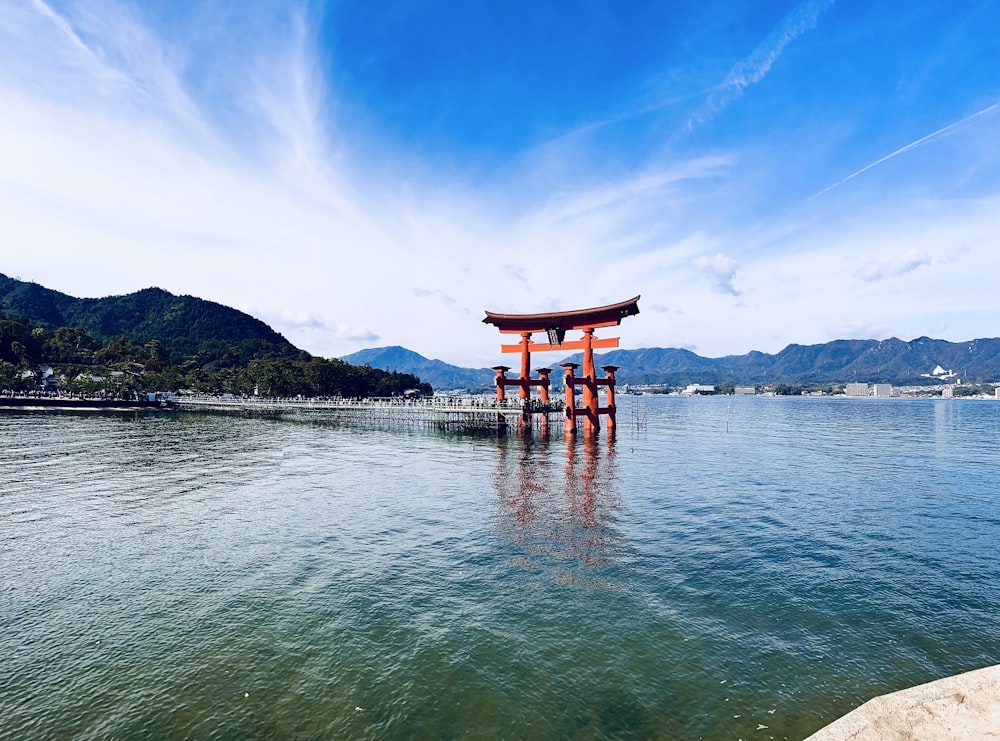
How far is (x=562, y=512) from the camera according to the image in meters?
21.4

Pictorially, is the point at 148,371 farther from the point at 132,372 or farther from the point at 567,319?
the point at 567,319

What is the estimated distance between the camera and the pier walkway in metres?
58.9

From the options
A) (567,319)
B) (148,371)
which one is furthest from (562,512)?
(148,371)

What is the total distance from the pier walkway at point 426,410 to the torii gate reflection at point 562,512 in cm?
1884

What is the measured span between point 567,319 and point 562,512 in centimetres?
3445

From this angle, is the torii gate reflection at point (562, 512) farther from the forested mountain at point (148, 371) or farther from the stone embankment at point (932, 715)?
the forested mountain at point (148, 371)

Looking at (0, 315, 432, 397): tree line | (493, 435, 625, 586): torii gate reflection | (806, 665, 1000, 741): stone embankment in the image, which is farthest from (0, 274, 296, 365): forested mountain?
(806, 665, 1000, 741): stone embankment

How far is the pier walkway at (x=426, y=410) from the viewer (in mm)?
58875

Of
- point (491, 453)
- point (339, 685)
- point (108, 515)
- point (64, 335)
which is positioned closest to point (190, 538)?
point (108, 515)

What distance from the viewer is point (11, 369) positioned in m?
90.2

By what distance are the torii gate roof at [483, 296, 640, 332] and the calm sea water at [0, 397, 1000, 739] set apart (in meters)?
25.7

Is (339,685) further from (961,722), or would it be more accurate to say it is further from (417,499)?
(417,499)

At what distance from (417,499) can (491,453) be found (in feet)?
57.0

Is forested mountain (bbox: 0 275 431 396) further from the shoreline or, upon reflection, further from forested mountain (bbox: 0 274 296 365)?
forested mountain (bbox: 0 274 296 365)
